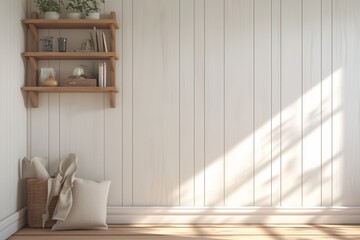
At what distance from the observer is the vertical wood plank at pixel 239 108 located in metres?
4.36

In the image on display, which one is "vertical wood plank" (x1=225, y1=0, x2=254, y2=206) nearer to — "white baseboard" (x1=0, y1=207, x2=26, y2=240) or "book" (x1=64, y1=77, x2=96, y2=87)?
"book" (x1=64, y1=77, x2=96, y2=87)

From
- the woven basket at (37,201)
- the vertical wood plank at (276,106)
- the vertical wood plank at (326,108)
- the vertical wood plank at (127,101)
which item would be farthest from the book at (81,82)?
the vertical wood plank at (326,108)

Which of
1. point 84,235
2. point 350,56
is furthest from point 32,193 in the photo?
point 350,56

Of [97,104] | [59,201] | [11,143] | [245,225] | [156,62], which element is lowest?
[245,225]

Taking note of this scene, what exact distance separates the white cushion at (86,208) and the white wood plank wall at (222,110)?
0.30m

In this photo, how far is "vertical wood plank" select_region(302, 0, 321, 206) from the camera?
435 cm

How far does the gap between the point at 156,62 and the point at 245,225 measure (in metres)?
1.57

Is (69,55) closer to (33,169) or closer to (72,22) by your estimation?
Result: (72,22)

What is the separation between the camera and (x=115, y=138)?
4.36 metres

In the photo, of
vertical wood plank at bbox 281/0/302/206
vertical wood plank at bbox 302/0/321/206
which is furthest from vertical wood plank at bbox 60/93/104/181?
vertical wood plank at bbox 302/0/321/206

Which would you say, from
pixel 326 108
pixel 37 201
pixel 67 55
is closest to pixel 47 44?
pixel 67 55

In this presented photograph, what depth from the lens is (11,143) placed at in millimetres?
3949

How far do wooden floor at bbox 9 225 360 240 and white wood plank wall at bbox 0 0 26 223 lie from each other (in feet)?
1.05

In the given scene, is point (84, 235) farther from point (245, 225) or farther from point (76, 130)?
point (245, 225)
